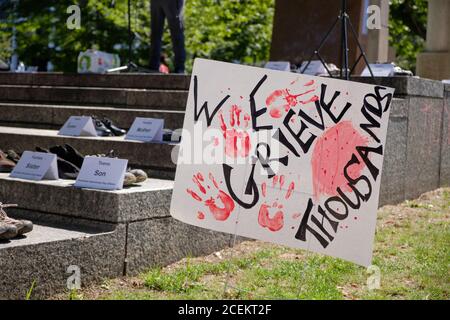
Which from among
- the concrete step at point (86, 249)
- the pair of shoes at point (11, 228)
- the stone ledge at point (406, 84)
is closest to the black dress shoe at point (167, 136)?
the concrete step at point (86, 249)

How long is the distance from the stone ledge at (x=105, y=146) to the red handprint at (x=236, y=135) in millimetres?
1475

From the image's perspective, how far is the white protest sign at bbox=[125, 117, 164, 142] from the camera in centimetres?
614

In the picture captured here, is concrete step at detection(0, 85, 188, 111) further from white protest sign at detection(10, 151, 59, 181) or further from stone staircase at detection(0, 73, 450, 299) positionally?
white protest sign at detection(10, 151, 59, 181)

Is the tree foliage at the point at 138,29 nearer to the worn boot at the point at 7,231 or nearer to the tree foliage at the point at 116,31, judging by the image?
the tree foliage at the point at 116,31

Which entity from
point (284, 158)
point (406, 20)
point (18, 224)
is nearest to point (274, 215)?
point (284, 158)

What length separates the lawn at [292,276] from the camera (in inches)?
174

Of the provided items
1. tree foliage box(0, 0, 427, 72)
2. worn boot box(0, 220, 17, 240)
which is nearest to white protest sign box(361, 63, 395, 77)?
worn boot box(0, 220, 17, 240)

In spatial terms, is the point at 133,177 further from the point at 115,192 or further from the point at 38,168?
the point at 38,168

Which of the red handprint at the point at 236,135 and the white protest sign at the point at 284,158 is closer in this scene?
the white protest sign at the point at 284,158

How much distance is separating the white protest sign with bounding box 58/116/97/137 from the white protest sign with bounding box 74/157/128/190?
175 cm

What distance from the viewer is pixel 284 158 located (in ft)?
14.4

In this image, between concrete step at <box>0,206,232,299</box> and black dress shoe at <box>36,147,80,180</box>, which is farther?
black dress shoe at <box>36,147,80,180</box>

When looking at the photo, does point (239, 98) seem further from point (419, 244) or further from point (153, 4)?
point (153, 4)
